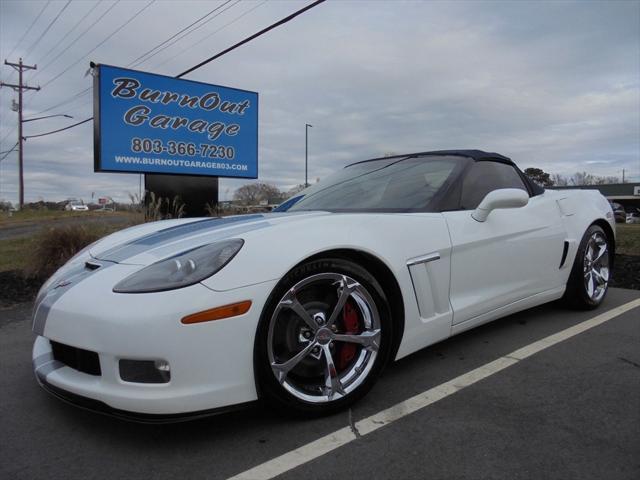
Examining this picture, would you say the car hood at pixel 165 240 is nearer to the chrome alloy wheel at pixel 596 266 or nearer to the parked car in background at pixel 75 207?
the chrome alloy wheel at pixel 596 266

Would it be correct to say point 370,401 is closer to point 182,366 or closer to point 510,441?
point 510,441

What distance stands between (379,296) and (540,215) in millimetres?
1825

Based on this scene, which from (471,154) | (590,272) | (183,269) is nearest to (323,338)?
(183,269)

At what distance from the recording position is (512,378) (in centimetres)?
266

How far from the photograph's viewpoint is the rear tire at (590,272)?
12.6 feet

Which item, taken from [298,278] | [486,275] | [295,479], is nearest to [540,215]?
[486,275]

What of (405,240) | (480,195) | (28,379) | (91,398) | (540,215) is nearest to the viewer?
(91,398)

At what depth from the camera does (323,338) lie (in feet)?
7.27

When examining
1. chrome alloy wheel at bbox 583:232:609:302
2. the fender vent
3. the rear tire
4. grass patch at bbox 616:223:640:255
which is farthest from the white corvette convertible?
grass patch at bbox 616:223:640:255

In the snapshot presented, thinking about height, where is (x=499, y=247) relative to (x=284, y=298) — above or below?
above

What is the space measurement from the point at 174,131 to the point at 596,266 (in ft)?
26.1

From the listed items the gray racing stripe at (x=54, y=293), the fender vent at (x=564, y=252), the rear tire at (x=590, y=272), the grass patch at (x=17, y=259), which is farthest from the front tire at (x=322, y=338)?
the grass patch at (x=17, y=259)

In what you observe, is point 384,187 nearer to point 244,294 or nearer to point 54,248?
point 244,294

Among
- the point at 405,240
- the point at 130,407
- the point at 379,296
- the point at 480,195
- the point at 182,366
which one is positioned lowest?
the point at 130,407
